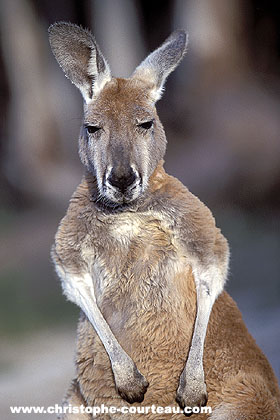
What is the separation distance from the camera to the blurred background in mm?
1498

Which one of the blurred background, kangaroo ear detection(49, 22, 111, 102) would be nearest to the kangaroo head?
kangaroo ear detection(49, 22, 111, 102)

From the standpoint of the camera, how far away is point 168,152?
1.49 metres

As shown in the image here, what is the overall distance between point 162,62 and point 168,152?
480 millimetres

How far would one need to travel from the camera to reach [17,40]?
1.60 meters

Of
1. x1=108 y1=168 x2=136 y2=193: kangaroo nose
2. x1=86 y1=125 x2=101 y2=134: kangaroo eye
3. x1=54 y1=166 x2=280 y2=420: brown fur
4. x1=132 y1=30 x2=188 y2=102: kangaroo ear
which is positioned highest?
x1=132 y1=30 x2=188 y2=102: kangaroo ear

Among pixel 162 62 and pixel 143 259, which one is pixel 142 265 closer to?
pixel 143 259

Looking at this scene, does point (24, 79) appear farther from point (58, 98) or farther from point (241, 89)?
point (241, 89)

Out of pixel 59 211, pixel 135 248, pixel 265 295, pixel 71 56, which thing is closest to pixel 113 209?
pixel 135 248

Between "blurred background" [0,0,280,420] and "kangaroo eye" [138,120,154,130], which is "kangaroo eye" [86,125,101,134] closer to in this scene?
"kangaroo eye" [138,120,154,130]

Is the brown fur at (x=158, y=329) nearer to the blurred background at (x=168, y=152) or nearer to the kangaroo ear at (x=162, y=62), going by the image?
the kangaroo ear at (x=162, y=62)

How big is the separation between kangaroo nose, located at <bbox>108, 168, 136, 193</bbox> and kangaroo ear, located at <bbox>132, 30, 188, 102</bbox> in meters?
0.18

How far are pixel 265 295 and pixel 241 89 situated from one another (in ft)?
1.67

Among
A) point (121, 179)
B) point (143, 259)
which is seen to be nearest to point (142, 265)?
point (143, 259)

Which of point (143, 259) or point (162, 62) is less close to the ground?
point (162, 62)
